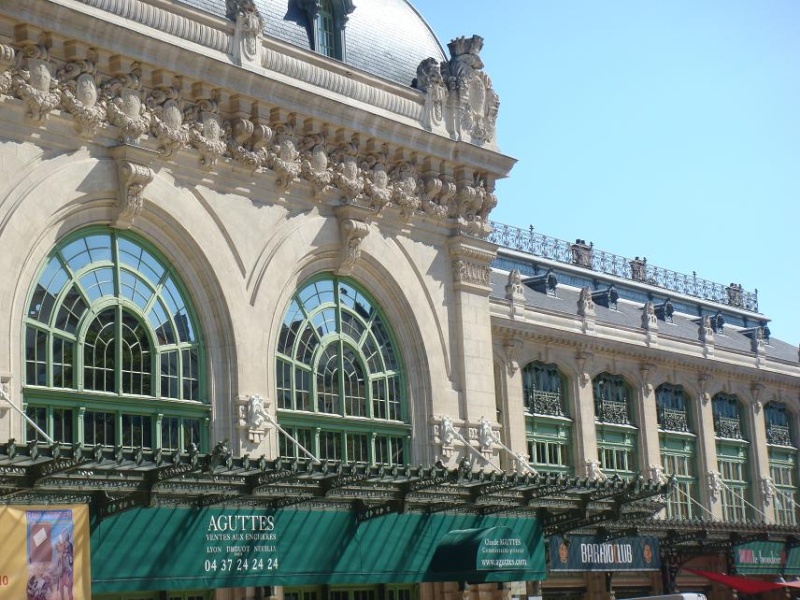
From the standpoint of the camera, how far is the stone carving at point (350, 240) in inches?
1254

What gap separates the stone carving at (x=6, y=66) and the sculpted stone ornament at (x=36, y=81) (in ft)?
0.43

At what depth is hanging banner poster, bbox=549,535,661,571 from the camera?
35.8m

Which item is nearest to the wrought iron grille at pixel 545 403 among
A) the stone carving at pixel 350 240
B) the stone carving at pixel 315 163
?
the stone carving at pixel 350 240

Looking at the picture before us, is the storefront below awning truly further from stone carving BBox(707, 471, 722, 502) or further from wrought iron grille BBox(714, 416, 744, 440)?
wrought iron grille BBox(714, 416, 744, 440)

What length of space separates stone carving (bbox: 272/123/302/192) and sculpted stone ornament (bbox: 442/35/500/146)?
18.8 ft

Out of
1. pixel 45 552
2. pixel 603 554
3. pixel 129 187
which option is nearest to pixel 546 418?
pixel 603 554

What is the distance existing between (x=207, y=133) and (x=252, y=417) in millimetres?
6155

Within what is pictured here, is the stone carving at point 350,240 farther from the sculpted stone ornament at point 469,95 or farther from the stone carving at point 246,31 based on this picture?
the sculpted stone ornament at point 469,95

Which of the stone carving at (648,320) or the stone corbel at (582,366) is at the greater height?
the stone carving at (648,320)

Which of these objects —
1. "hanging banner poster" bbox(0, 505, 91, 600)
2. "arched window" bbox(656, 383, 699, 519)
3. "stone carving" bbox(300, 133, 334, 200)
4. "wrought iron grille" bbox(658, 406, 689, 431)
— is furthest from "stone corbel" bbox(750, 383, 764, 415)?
"hanging banner poster" bbox(0, 505, 91, 600)

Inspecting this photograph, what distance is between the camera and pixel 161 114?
2803 cm

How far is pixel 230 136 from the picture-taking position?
2958cm

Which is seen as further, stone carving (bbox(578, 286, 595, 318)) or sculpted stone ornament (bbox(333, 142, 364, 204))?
stone carving (bbox(578, 286, 595, 318))

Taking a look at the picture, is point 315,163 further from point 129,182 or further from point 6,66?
point 6,66
